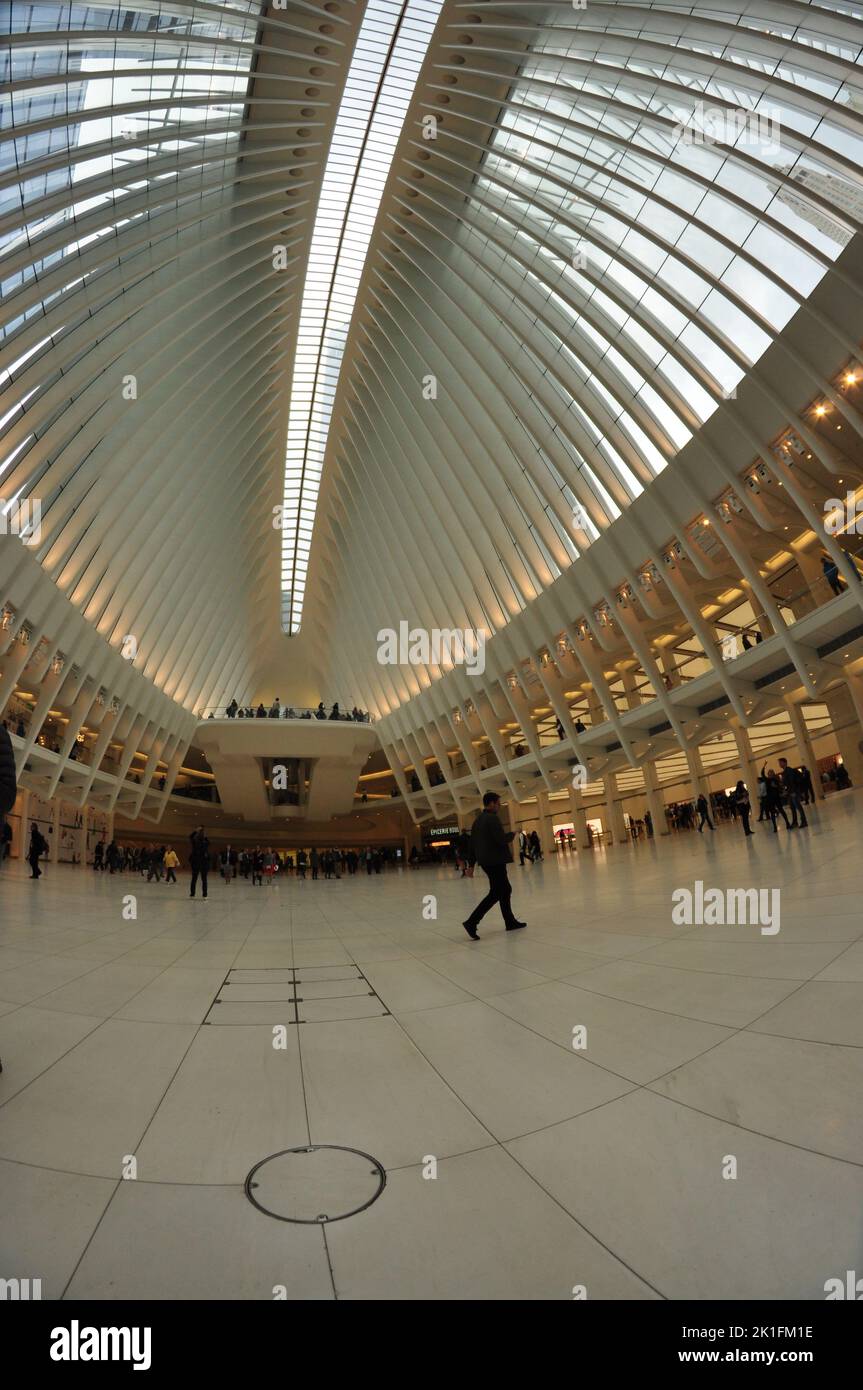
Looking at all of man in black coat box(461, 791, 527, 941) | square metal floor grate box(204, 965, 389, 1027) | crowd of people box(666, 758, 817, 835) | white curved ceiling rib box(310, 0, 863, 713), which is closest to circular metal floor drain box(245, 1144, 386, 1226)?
square metal floor grate box(204, 965, 389, 1027)

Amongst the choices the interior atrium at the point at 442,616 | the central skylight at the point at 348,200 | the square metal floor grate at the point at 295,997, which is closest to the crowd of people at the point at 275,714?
the interior atrium at the point at 442,616

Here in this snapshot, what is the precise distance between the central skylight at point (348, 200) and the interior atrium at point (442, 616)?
0.44ft

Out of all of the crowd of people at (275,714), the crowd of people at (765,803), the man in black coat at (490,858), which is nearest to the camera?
the man in black coat at (490,858)

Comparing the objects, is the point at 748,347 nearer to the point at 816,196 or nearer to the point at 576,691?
the point at 816,196

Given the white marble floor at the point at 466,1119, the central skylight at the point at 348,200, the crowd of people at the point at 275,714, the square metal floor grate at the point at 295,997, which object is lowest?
the square metal floor grate at the point at 295,997

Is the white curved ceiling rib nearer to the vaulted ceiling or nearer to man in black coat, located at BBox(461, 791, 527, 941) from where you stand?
the vaulted ceiling

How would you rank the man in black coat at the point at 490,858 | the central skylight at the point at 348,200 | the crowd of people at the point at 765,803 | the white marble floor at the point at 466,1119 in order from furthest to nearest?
the central skylight at the point at 348,200 → the crowd of people at the point at 765,803 → the man in black coat at the point at 490,858 → the white marble floor at the point at 466,1119

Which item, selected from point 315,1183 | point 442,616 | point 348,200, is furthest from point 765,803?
point 348,200

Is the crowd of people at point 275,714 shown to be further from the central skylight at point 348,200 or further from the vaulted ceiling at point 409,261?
the central skylight at point 348,200

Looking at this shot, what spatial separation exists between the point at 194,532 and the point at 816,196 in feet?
74.7

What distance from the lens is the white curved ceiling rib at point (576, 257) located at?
41.4 ft

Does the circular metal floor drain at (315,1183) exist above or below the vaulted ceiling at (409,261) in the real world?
below

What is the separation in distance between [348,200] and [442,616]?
49.4 ft
